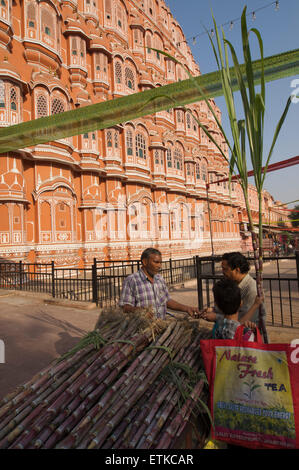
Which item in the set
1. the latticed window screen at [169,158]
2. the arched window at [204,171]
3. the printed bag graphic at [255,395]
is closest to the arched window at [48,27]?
the latticed window screen at [169,158]

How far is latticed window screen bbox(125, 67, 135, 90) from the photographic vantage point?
67.0ft

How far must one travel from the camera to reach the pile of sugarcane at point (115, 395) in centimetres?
158

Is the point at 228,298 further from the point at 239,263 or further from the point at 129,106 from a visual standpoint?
the point at 129,106

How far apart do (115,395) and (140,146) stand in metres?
20.4

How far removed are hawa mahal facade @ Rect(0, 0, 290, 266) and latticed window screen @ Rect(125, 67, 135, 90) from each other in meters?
0.12

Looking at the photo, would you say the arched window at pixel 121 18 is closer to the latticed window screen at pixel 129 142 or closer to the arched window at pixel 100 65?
the arched window at pixel 100 65

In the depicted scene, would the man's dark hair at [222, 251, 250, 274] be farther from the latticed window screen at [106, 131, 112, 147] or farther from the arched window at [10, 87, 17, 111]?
the latticed window screen at [106, 131, 112, 147]

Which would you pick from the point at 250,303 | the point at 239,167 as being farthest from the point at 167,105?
the point at 250,303

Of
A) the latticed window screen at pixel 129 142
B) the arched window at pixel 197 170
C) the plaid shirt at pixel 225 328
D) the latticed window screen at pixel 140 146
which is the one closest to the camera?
the plaid shirt at pixel 225 328

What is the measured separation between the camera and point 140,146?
2053cm

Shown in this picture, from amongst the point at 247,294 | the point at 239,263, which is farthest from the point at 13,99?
the point at 247,294

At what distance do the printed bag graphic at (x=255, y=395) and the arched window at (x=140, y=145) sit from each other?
19.6m

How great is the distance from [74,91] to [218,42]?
1803 cm
